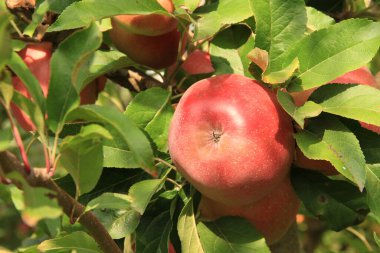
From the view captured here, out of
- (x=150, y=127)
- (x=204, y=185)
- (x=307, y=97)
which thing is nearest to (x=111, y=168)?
(x=150, y=127)

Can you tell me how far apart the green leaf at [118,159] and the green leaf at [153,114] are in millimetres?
56

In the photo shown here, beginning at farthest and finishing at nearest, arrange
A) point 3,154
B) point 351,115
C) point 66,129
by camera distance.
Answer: point 66,129, point 351,115, point 3,154

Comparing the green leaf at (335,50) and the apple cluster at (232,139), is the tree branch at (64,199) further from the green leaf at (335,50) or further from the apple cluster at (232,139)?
the green leaf at (335,50)

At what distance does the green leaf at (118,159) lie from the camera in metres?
1.00

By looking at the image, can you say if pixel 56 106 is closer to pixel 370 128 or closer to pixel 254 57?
pixel 254 57

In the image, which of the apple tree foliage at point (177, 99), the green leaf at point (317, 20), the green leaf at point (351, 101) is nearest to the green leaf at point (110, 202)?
the apple tree foliage at point (177, 99)

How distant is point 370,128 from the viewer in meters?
1.05

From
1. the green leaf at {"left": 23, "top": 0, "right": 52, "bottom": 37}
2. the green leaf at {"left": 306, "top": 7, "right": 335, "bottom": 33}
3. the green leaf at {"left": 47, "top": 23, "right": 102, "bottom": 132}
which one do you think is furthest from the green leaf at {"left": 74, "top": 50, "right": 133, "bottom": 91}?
the green leaf at {"left": 306, "top": 7, "right": 335, "bottom": 33}

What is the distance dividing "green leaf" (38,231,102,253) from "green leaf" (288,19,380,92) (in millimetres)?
372

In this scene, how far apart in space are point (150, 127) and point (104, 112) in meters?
0.33

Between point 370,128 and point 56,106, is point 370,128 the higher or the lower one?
the lower one

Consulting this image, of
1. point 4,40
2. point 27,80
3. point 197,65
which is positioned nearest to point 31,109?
point 27,80

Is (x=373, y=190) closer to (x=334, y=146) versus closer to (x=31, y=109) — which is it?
(x=334, y=146)

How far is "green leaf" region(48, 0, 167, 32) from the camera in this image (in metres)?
0.93
